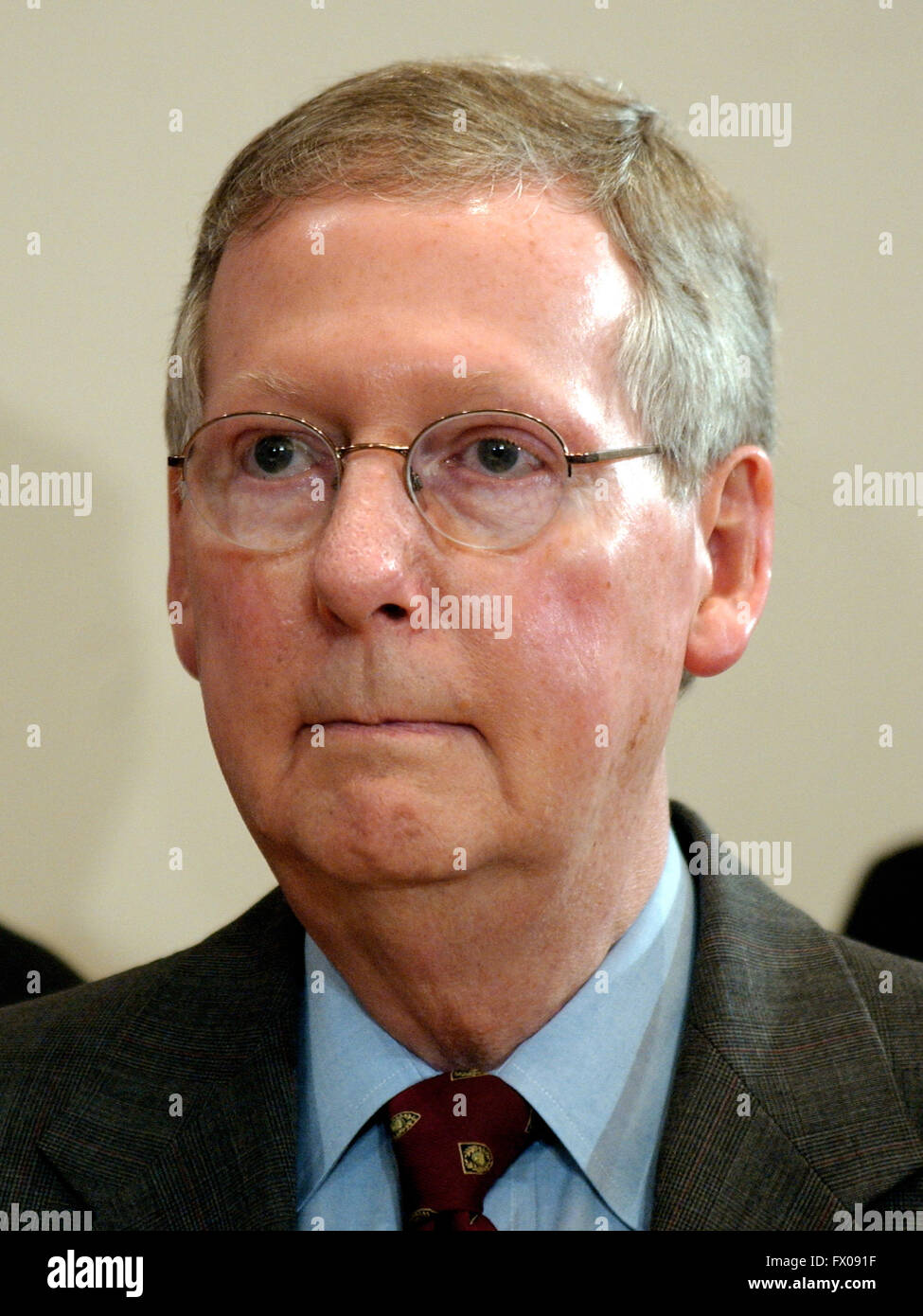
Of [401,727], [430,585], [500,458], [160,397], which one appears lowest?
[401,727]

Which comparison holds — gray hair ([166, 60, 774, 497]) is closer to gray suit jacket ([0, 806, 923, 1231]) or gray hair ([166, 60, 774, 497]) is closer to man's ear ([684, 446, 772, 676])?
man's ear ([684, 446, 772, 676])

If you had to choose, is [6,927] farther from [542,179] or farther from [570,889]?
[542,179]

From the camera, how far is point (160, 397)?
6.23 ft

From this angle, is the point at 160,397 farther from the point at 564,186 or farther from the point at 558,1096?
the point at 558,1096

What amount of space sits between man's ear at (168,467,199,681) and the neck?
0.29m

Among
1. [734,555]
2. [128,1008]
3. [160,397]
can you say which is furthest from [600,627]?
[160,397]

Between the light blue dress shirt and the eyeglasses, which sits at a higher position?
the eyeglasses

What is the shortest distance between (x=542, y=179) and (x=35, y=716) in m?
0.99

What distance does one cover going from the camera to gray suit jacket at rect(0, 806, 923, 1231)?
1.29m

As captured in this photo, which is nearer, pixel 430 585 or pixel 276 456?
pixel 430 585

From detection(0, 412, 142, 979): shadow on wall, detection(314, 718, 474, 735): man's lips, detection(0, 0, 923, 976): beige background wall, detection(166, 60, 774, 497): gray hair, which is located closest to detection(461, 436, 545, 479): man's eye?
detection(166, 60, 774, 497): gray hair

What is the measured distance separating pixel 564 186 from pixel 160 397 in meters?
0.73

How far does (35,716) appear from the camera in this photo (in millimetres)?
1906
